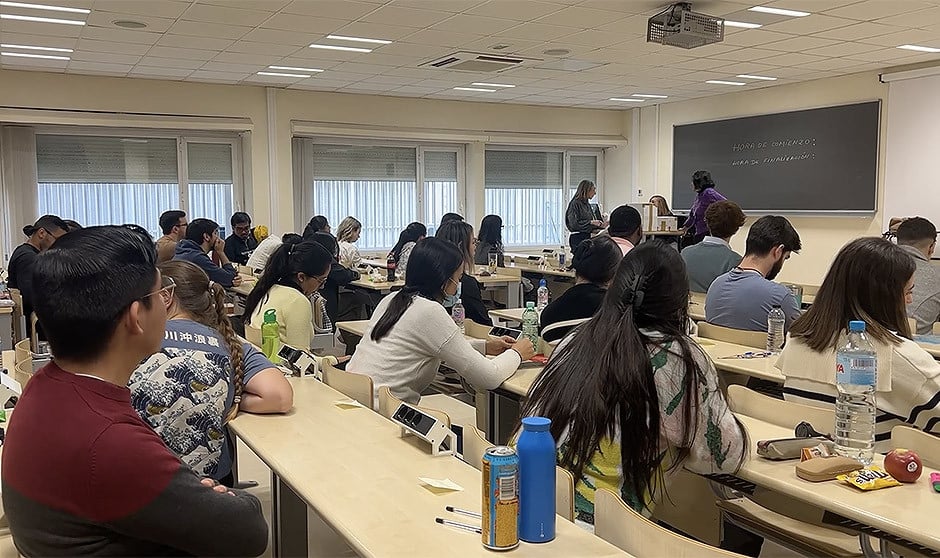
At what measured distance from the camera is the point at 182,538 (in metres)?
1.28

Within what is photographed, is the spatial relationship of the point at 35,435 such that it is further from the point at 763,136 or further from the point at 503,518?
the point at 763,136

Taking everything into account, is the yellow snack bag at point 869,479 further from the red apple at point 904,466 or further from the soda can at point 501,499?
the soda can at point 501,499

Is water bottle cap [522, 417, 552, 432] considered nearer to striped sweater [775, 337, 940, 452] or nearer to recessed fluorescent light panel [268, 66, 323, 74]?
striped sweater [775, 337, 940, 452]

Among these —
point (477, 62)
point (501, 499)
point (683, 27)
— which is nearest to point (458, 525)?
point (501, 499)

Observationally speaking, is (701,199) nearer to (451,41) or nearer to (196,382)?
(451,41)

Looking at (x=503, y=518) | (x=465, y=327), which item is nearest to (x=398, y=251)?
(x=465, y=327)

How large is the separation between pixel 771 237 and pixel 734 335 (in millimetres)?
550

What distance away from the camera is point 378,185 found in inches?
434

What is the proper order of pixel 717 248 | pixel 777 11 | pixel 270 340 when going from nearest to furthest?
pixel 270 340 < pixel 717 248 < pixel 777 11

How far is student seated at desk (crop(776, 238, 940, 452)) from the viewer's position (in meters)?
2.37

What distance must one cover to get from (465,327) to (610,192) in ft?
27.9

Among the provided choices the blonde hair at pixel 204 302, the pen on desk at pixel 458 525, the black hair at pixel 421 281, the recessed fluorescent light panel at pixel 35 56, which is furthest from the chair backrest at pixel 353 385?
the recessed fluorescent light panel at pixel 35 56

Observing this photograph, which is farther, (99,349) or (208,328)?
(208,328)

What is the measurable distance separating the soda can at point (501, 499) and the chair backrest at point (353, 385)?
133cm
